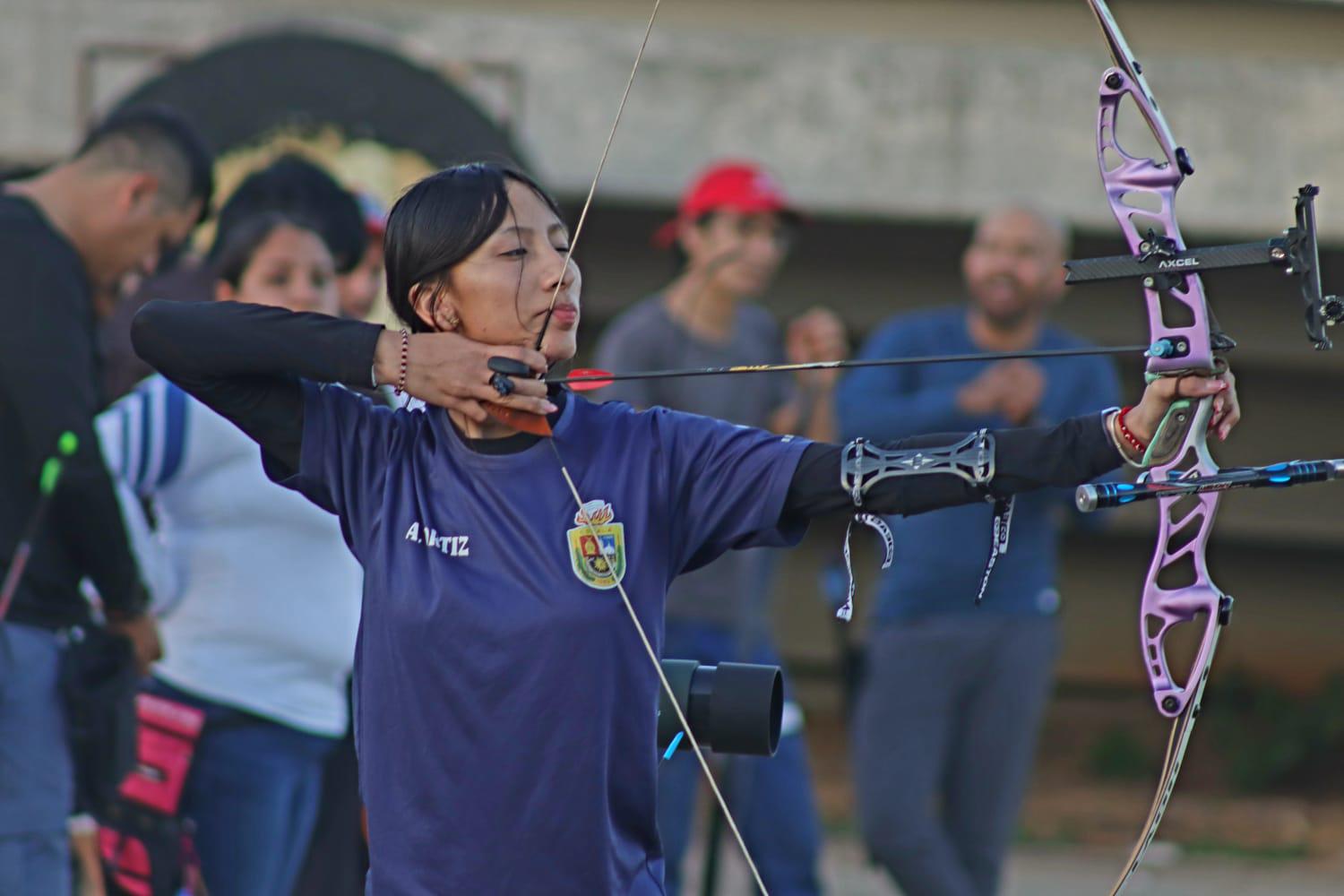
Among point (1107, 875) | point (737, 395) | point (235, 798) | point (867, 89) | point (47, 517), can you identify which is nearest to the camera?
point (47, 517)

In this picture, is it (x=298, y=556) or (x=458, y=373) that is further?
(x=298, y=556)

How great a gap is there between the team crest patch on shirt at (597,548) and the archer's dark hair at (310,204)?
8.54 feet

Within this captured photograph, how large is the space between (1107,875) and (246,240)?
4.36 metres

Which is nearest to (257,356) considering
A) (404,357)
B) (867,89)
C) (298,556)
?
(404,357)

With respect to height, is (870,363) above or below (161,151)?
below

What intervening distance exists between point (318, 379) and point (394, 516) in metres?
0.22

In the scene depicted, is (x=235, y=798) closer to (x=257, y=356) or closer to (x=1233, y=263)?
(x=257, y=356)

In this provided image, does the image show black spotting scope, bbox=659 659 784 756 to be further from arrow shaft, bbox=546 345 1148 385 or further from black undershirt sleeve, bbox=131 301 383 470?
black undershirt sleeve, bbox=131 301 383 470

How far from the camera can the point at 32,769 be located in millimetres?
4133

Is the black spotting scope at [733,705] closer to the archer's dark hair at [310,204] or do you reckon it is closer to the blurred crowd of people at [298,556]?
the blurred crowd of people at [298,556]

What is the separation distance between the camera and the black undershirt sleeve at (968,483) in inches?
100

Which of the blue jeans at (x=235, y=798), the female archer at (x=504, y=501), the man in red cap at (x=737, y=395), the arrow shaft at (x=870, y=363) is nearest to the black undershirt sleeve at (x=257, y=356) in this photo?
the female archer at (x=504, y=501)

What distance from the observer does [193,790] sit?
4.51 metres

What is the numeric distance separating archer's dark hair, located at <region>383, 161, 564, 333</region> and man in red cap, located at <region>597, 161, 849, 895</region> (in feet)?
8.31
